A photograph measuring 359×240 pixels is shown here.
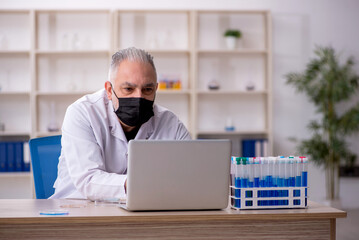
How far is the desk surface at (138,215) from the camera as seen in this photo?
1562 millimetres

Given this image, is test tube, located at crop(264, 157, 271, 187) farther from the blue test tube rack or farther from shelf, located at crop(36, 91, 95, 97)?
shelf, located at crop(36, 91, 95, 97)

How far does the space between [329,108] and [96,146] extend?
3983 mm

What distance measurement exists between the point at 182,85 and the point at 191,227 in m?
4.19

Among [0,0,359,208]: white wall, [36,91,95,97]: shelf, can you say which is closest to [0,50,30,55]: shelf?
[36,91,95,97]: shelf

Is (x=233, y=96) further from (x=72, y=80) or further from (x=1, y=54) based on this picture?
(x=1, y=54)

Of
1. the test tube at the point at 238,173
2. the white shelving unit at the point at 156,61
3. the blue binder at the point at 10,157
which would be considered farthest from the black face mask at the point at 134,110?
the blue binder at the point at 10,157

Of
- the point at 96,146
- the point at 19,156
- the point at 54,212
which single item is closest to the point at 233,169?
the point at 54,212

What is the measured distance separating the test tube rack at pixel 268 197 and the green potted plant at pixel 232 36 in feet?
13.0

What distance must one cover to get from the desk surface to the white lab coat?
19 centimetres

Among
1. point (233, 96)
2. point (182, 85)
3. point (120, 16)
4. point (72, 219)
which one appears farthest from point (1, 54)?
point (72, 219)

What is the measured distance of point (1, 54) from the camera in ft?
18.3

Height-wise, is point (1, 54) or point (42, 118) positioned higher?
point (1, 54)

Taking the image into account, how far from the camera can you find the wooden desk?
156 centimetres

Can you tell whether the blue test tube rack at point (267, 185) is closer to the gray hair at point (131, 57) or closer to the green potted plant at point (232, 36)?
the gray hair at point (131, 57)
